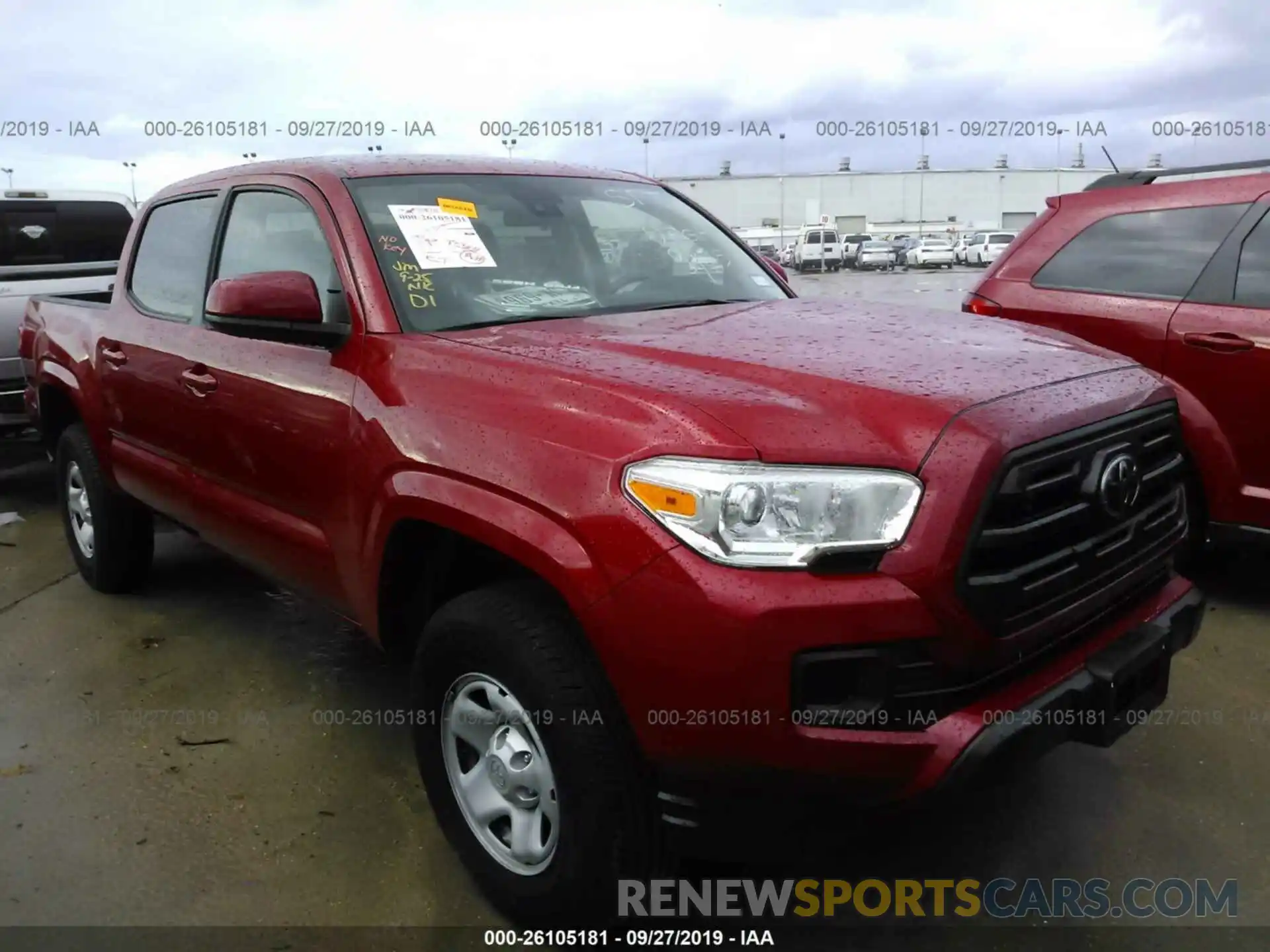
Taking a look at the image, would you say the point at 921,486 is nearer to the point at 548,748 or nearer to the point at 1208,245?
the point at 548,748

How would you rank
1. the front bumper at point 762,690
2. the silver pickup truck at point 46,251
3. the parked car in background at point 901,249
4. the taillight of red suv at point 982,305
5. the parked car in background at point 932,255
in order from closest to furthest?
1. the front bumper at point 762,690
2. the taillight of red suv at point 982,305
3. the silver pickup truck at point 46,251
4. the parked car in background at point 932,255
5. the parked car in background at point 901,249

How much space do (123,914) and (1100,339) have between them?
3969mm

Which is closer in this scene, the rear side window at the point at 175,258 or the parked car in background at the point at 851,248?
the rear side window at the point at 175,258

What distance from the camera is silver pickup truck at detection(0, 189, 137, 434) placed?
21.0ft

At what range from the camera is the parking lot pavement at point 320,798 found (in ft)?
8.41

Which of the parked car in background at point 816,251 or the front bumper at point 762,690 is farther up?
the parked car in background at point 816,251

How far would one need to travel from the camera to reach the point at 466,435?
2289 mm

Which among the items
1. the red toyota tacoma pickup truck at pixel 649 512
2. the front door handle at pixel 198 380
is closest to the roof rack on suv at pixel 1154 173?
the red toyota tacoma pickup truck at pixel 649 512

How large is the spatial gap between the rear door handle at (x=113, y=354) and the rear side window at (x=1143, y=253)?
3.78 m

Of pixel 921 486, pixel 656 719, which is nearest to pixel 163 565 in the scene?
pixel 656 719

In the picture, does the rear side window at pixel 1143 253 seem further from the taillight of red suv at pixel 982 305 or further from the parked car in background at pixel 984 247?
the parked car in background at pixel 984 247

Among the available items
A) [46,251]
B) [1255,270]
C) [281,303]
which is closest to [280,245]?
[281,303]

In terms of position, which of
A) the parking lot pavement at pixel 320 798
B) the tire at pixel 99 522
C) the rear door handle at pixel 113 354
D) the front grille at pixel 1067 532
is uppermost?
the rear door handle at pixel 113 354

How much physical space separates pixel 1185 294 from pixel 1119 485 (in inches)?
93.0
